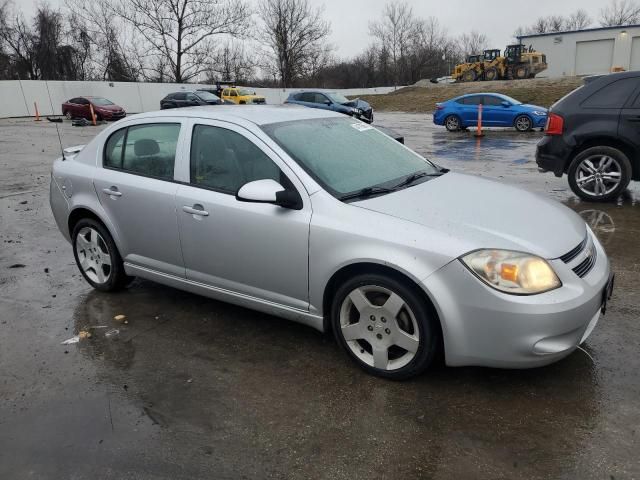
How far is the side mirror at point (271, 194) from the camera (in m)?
3.36

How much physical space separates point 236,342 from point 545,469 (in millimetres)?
2156

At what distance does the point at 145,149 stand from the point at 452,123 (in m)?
18.1

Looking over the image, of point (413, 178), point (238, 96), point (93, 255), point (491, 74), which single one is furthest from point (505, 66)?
point (93, 255)

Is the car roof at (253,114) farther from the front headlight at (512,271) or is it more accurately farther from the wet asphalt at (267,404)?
the front headlight at (512,271)

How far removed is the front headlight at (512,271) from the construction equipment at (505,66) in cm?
4397

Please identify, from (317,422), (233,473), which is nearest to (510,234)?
(317,422)

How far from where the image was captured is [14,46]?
2290 inches

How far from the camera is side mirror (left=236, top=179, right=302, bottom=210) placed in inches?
132

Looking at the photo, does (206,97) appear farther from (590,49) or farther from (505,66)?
(590,49)

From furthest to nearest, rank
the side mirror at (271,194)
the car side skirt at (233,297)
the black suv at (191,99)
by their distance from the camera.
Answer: the black suv at (191,99) → the car side skirt at (233,297) → the side mirror at (271,194)

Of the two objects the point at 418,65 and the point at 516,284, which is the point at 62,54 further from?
the point at 516,284

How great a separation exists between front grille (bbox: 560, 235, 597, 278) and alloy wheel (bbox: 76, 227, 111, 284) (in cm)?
364

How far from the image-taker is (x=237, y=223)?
3.64m

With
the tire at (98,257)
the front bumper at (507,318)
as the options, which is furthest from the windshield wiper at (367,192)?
the tire at (98,257)
